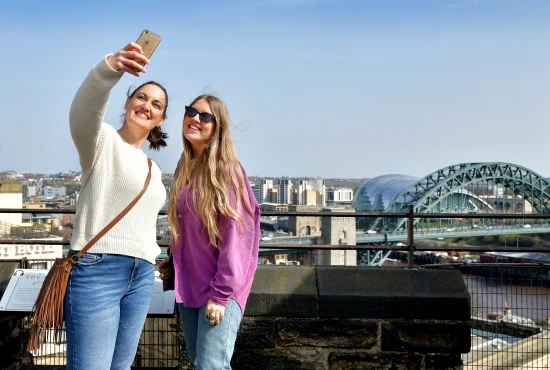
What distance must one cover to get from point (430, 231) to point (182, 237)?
2165 inches

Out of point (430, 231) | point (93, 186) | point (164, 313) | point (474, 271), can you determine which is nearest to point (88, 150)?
point (93, 186)

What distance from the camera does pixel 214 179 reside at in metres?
2.23

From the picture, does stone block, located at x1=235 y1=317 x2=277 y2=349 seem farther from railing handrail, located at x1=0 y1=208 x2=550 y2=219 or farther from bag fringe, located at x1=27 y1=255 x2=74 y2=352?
bag fringe, located at x1=27 y1=255 x2=74 y2=352

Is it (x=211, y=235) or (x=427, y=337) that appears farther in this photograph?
(x=427, y=337)

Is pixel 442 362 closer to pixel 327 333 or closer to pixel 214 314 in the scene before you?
pixel 327 333

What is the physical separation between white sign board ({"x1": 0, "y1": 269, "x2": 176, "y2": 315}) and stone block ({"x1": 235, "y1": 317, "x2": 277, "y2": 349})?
0.49 metres

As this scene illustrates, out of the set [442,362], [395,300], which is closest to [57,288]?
[395,300]

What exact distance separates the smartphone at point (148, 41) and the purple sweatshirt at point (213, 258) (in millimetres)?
580

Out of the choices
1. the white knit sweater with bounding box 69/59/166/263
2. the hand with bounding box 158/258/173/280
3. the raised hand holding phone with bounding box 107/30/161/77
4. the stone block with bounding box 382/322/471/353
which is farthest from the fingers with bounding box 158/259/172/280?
the stone block with bounding box 382/322/471/353

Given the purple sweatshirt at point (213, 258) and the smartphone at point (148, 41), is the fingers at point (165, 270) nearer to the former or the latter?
the purple sweatshirt at point (213, 258)

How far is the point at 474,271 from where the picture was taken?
4621mm

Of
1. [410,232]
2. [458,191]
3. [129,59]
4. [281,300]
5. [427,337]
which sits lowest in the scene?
[427,337]

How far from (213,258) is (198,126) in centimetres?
56

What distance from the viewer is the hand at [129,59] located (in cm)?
191
